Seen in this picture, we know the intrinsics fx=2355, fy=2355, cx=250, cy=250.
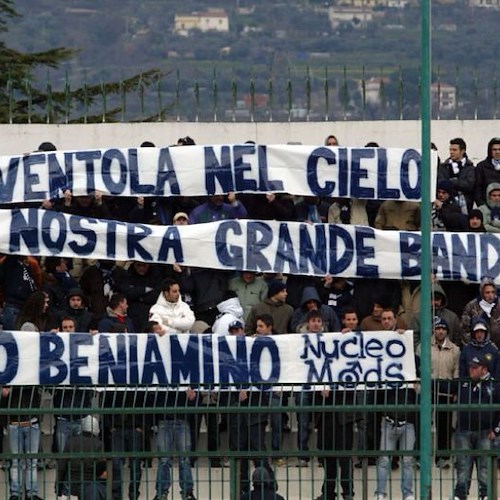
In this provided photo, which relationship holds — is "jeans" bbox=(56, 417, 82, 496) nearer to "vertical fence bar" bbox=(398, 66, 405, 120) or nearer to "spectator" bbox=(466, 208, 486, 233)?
"spectator" bbox=(466, 208, 486, 233)

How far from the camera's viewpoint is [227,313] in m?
22.0

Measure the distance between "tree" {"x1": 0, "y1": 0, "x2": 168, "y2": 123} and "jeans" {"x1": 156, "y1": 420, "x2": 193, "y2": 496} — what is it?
6.09m

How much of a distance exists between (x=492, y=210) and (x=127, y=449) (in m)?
5.25

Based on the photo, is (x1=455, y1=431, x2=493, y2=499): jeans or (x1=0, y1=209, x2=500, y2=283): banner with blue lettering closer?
(x1=455, y1=431, x2=493, y2=499): jeans

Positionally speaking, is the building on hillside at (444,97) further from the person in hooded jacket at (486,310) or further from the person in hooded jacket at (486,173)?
the person in hooded jacket at (486,310)

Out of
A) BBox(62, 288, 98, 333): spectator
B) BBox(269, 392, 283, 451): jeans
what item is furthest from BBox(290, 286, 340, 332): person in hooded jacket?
BBox(269, 392, 283, 451): jeans

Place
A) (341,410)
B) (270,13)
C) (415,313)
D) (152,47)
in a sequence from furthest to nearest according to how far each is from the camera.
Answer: (270,13), (152,47), (415,313), (341,410)

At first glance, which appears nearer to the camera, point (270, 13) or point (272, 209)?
point (272, 209)

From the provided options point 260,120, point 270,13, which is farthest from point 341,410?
point 270,13

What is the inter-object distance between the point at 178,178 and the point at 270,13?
69796 millimetres

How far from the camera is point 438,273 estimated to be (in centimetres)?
2262

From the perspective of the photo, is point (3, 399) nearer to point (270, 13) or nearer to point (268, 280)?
point (268, 280)

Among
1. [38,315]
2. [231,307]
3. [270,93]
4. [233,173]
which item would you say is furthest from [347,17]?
[38,315]

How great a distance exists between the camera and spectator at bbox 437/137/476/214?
23250 millimetres
